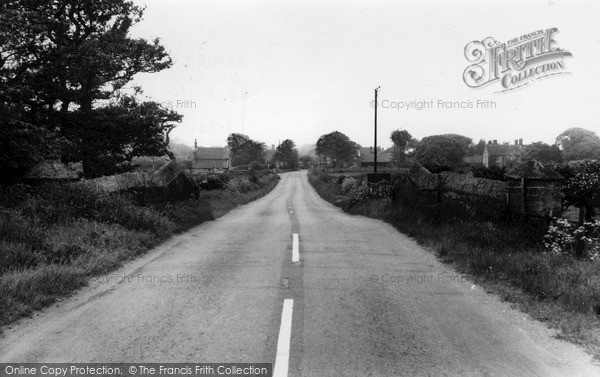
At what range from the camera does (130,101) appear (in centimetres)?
2441

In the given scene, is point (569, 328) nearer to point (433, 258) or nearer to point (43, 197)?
point (433, 258)

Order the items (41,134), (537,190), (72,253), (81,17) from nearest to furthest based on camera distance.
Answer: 1. (72,253)
2. (537,190)
3. (41,134)
4. (81,17)

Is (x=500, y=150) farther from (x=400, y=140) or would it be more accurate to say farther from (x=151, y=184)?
(x=151, y=184)

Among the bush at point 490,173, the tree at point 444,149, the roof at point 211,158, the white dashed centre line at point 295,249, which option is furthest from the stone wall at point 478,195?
the roof at point 211,158

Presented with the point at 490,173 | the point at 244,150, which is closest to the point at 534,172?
the point at 490,173

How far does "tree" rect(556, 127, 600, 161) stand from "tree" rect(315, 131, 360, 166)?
5975 cm

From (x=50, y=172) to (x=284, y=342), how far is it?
28.9 ft

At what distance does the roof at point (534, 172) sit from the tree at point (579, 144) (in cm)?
8682

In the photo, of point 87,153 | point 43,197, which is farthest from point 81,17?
point 43,197

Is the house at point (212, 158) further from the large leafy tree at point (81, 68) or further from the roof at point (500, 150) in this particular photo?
the large leafy tree at point (81, 68)

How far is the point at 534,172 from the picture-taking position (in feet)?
27.4

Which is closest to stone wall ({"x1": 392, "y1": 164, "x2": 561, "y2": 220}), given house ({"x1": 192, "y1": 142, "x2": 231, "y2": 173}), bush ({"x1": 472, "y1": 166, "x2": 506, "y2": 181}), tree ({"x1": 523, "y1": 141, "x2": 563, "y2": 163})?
bush ({"x1": 472, "y1": 166, "x2": 506, "y2": 181})

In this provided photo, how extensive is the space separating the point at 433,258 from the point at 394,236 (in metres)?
2.90

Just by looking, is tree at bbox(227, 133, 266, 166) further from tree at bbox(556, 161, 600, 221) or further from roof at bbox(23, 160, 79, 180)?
roof at bbox(23, 160, 79, 180)
